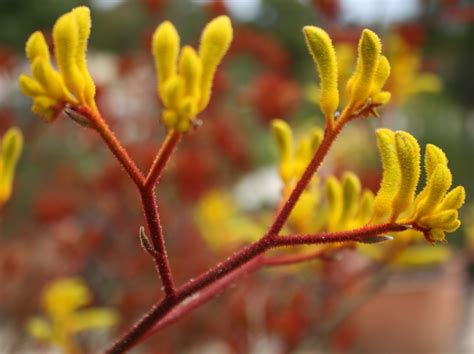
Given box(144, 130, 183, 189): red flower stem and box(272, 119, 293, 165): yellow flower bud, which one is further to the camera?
box(272, 119, 293, 165): yellow flower bud

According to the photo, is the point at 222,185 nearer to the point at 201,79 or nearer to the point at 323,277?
the point at 323,277

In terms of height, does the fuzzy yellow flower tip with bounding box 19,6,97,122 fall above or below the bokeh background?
above

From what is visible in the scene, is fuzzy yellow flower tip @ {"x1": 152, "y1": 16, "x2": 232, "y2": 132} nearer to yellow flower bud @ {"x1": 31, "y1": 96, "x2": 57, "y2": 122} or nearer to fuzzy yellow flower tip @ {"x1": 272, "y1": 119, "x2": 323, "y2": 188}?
yellow flower bud @ {"x1": 31, "y1": 96, "x2": 57, "y2": 122}

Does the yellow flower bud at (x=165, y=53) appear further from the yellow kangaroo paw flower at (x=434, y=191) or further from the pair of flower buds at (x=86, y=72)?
the yellow kangaroo paw flower at (x=434, y=191)

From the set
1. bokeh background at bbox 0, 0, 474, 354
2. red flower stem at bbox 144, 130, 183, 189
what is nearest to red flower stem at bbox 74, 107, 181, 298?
Answer: red flower stem at bbox 144, 130, 183, 189

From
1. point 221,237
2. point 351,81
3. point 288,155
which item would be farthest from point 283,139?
point 221,237

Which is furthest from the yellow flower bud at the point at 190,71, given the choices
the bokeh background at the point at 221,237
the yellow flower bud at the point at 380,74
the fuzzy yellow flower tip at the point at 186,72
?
the bokeh background at the point at 221,237
